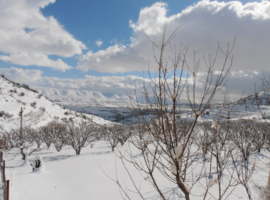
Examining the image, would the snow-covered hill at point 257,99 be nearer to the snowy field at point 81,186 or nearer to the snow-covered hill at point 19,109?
the snowy field at point 81,186

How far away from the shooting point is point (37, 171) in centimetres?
935

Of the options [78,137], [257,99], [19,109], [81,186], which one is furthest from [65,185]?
[19,109]

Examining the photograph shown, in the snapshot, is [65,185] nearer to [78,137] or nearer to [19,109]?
[78,137]

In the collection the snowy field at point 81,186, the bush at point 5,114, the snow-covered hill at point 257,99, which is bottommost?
the snowy field at point 81,186

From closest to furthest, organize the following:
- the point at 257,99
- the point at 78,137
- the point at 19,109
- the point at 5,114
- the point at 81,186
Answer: the point at 257,99 < the point at 81,186 < the point at 78,137 < the point at 5,114 < the point at 19,109

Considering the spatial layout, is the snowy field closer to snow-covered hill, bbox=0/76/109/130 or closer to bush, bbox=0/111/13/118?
snow-covered hill, bbox=0/76/109/130

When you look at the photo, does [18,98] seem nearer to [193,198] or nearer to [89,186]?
[89,186]

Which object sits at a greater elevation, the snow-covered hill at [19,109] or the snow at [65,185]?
the snow-covered hill at [19,109]

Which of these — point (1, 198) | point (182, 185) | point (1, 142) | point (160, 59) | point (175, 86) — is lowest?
point (1, 142)

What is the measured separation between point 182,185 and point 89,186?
764 centimetres

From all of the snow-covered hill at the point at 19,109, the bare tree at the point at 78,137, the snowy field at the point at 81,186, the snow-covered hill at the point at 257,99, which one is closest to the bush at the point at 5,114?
the snow-covered hill at the point at 19,109

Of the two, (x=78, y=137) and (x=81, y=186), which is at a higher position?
(x=78, y=137)

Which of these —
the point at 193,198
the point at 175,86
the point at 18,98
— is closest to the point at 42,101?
the point at 18,98

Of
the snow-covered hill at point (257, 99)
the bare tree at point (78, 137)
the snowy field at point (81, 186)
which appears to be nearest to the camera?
the snow-covered hill at point (257, 99)
